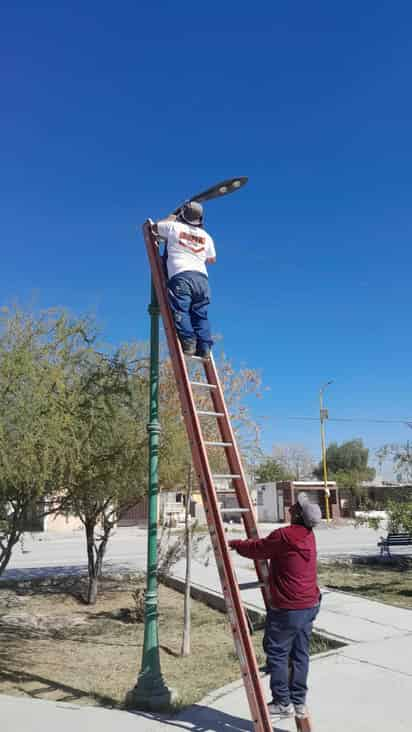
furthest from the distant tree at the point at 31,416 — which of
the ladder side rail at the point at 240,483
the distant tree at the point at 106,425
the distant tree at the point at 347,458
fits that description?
the distant tree at the point at 347,458

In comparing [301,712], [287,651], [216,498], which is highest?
[216,498]

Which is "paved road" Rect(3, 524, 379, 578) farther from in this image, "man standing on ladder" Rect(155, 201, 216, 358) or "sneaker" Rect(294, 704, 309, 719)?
"sneaker" Rect(294, 704, 309, 719)

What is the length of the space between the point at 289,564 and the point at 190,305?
284cm

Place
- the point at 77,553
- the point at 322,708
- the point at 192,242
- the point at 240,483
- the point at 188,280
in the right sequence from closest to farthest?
the point at 322,708 < the point at 240,483 < the point at 188,280 < the point at 192,242 < the point at 77,553

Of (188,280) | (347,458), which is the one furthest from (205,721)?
(347,458)

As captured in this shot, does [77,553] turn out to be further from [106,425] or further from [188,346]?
[188,346]

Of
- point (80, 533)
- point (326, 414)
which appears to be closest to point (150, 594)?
point (80, 533)

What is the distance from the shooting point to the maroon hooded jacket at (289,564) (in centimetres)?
487

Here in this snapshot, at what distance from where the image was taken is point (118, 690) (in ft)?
24.3

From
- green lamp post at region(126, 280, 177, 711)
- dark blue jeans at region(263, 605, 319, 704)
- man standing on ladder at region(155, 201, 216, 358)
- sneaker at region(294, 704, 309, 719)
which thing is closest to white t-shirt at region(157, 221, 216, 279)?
man standing on ladder at region(155, 201, 216, 358)

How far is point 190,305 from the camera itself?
642 centimetres

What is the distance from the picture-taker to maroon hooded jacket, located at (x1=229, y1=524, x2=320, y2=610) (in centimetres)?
487

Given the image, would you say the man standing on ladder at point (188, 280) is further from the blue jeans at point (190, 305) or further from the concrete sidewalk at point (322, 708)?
the concrete sidewalk at point (322, 708)

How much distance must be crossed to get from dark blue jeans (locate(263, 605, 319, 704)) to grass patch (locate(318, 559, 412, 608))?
716 cm
